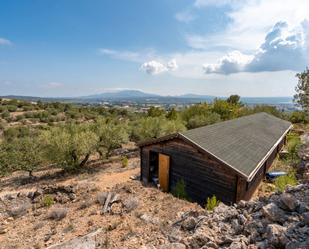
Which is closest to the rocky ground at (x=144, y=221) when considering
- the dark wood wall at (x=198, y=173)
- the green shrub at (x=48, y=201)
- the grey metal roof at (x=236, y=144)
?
the green shrub at (x=48, y=201)

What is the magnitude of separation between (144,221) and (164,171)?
6.12m

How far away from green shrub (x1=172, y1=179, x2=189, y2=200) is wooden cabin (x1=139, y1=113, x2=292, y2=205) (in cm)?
17

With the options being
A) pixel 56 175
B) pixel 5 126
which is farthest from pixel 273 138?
pixel 5 126

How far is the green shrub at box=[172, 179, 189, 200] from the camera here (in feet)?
39.2

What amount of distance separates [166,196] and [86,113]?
4263 centimetres

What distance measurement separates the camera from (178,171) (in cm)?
1302

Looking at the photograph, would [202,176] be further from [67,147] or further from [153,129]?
[153,129]

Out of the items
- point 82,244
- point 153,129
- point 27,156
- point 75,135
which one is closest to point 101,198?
point 82,244

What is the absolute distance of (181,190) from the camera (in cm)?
1210

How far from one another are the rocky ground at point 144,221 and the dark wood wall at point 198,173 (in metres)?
2.31

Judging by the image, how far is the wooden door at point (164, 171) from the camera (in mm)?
13508

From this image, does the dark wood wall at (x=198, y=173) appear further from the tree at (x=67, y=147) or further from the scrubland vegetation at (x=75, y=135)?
the scrubland vegetation at (x=75, y=135)

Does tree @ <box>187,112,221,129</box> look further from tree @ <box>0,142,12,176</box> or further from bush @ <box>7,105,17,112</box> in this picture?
bush @ <box>7,105,17,112</box>

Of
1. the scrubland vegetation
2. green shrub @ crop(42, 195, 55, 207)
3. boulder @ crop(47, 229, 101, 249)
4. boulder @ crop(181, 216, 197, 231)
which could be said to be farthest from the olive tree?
boulder @ crop(181, 216, 197, 231)
